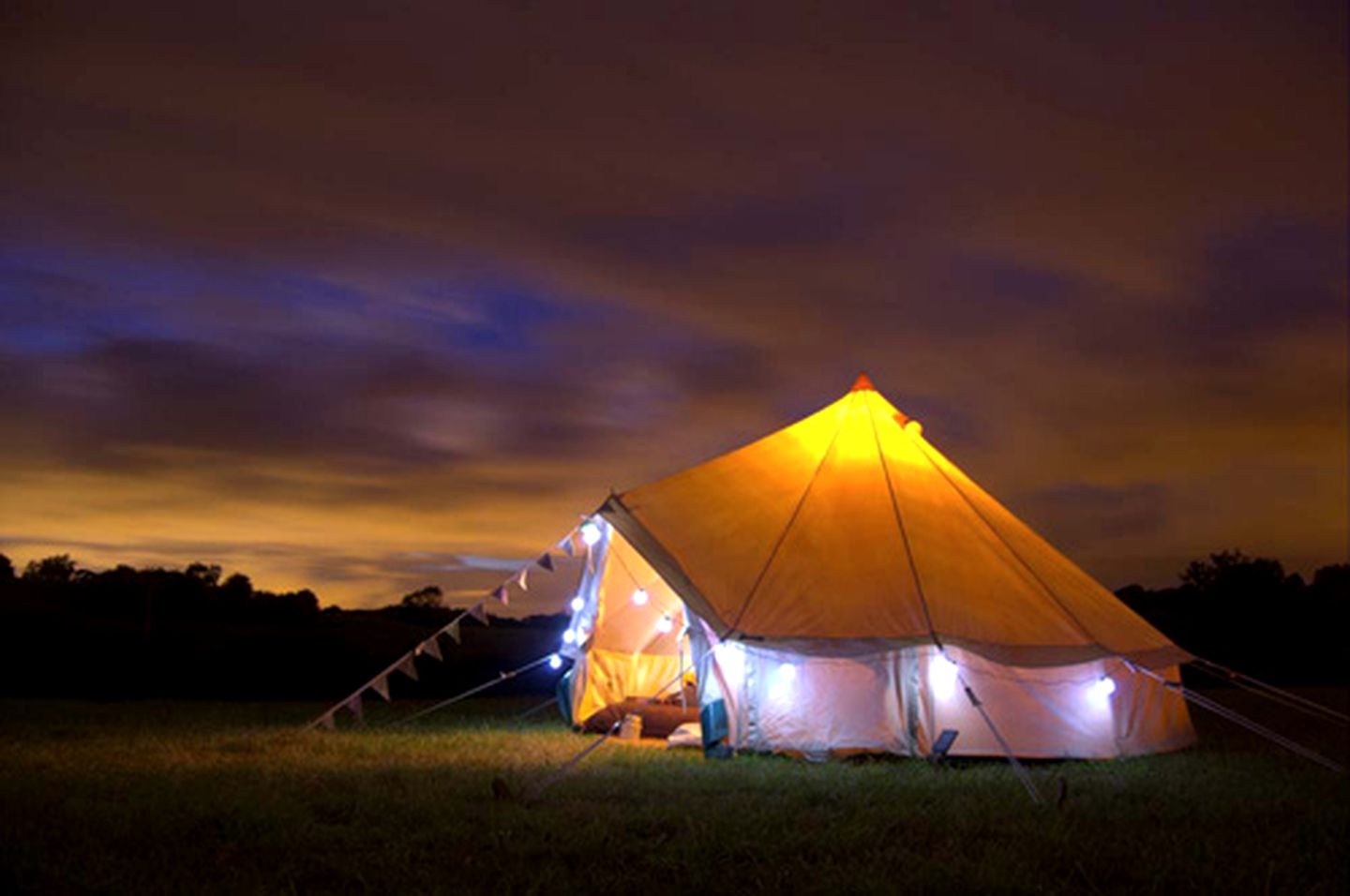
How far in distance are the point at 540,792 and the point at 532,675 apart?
44.6 ft

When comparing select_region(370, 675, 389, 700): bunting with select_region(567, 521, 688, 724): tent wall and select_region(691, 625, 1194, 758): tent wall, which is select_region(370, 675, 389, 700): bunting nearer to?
select_region(567, 521, 688, 724): tent wall

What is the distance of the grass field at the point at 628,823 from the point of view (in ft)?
16.0

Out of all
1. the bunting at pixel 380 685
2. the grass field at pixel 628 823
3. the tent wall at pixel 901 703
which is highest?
the bunting at pixel 380 685

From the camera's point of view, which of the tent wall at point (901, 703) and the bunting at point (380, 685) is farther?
the bunting at point (380, 685)

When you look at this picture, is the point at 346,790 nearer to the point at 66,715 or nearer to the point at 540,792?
the point at 540,792

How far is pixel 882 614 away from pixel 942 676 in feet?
2.24

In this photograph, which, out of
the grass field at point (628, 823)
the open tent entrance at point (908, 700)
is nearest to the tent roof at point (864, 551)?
the open tent entrance at point (908, 700)

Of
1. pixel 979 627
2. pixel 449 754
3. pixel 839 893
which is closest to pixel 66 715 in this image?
pixel 449 754

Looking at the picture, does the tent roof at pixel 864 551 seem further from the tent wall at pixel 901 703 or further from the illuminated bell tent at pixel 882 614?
the tent wall at pixel 901 703

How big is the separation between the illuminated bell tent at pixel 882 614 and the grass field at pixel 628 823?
428mm

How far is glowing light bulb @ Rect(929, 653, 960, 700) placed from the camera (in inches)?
361

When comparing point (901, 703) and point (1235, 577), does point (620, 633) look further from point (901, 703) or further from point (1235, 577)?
point (1235, 577)

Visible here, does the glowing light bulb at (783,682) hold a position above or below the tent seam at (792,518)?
below

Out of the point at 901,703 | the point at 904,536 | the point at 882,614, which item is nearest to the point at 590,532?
the point at 904,536
